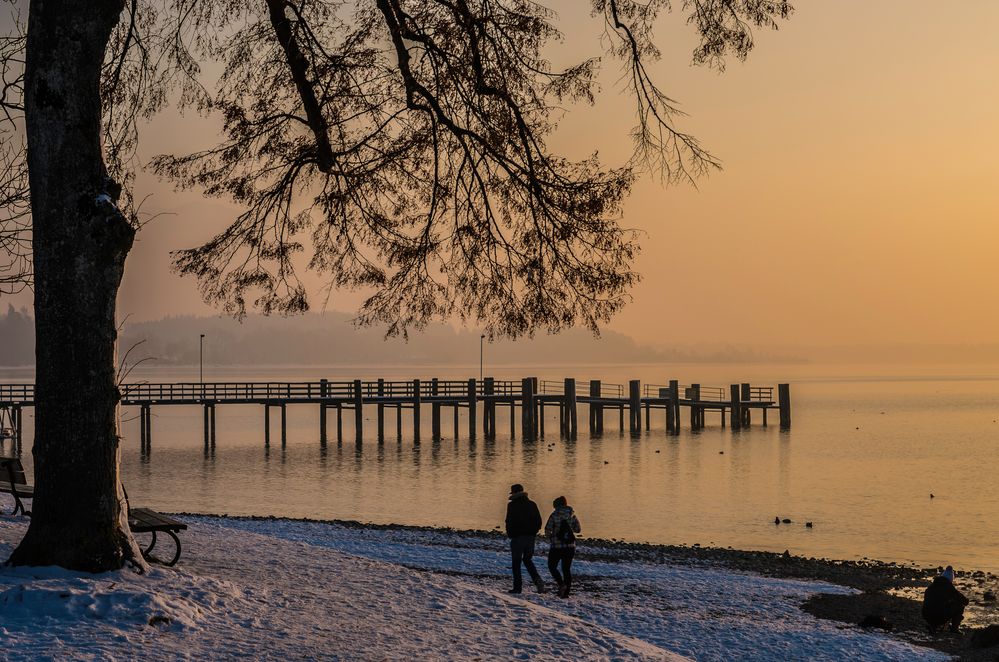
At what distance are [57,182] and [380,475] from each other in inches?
1480

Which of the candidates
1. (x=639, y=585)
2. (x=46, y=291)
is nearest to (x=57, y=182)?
(x=46, y=291)

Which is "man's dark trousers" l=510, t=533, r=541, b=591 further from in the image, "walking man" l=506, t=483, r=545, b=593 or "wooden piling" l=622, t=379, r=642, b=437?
"wooden piling" l=622, t=379, r=642, b=437

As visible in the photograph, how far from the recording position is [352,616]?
31.0 ft

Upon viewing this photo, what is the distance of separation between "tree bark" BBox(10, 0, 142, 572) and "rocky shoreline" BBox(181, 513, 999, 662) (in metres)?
10.4

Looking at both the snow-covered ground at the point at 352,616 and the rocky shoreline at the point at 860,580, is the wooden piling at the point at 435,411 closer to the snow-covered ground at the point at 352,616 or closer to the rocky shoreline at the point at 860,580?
the rocky shoreline at the point at 860,580

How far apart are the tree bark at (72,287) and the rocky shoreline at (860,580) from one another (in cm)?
1042

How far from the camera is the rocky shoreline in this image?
14609 mm

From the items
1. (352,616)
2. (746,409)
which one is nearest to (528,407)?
(746,409)

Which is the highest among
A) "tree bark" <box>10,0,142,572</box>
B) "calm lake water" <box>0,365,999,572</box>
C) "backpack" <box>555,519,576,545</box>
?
"tree bark" <box>10,0,142,572</box>

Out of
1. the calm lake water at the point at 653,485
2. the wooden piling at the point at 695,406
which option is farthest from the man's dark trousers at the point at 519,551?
the wooden piling at the point at 695,406

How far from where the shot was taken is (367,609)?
9773 mm

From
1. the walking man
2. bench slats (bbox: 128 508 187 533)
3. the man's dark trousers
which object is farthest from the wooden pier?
bench slats (bbox: 128 508 187 533)

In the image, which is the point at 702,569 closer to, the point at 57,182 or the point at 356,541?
the point at 356,541

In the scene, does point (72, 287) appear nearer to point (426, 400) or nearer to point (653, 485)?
point (653, 485)
